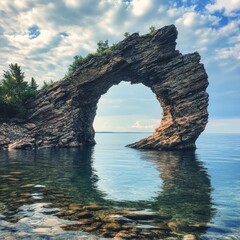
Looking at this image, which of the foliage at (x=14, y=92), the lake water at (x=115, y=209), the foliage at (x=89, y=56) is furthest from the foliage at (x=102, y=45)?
the lake water at (x=115, y=209)

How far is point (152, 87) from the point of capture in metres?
79.1

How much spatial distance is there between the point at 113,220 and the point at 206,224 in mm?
4150

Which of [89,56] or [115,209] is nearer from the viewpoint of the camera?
[115,209]

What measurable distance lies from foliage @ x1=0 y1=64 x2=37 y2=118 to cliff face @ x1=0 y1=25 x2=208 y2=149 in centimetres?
293

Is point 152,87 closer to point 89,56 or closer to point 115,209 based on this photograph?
point 89,56

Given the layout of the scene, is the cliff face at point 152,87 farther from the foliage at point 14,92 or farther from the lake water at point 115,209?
the lake water at point 115,209

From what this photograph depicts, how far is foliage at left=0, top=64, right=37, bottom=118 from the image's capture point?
2872 inches

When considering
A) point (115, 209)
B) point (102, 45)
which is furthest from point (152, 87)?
point (115, 209)

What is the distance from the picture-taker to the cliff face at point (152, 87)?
69750mm

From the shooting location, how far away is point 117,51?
73250 mm

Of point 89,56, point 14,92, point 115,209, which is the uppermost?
point 89,56

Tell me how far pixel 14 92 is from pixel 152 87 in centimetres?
3879

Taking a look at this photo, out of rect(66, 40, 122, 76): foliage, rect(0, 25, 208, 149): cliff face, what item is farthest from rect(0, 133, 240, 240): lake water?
rect(66, 40, 122, 76): foliage

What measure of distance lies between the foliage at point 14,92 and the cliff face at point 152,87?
293cm
